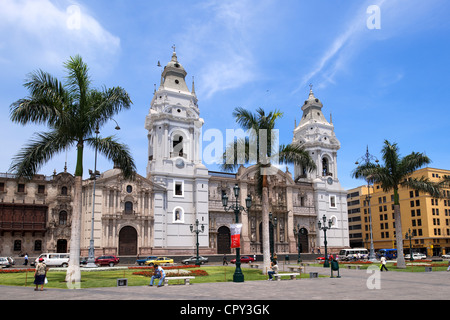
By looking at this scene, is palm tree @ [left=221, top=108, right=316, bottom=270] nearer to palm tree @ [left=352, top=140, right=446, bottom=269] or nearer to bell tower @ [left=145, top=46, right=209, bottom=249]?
palm tree @ [left=352, top=140, right=446, bottom=269]

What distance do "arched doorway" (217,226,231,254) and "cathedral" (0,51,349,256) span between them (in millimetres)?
137

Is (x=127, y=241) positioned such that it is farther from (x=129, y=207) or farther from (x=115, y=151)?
(x=115, y=151)

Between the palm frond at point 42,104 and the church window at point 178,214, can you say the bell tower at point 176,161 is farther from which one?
the palm frond at point 42,104

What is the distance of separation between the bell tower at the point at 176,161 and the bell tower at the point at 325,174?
19.5 meters

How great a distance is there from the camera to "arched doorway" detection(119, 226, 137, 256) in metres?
50.0

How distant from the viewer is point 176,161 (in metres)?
54.9

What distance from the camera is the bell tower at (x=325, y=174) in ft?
218

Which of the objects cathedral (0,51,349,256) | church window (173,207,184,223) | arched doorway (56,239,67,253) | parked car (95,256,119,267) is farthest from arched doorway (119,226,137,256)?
parked car (95,256,119,267)

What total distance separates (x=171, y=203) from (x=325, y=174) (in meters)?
29.0

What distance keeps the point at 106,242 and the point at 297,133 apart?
3900cm

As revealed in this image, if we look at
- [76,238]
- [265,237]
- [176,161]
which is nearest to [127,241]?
[176,161]

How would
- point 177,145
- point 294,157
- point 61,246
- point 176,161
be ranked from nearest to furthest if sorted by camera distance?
point 294,157 → point 61,246 → point 176,161 → point 177,145
